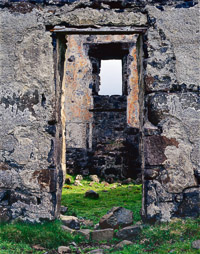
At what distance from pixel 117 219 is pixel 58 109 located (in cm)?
145

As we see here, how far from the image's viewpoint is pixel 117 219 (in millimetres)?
3576

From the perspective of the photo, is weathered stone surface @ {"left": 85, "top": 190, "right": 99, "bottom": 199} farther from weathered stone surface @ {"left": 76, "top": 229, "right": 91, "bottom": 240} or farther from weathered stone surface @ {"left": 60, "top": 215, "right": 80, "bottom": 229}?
weathered stone surface @ {"left": 76, "top": 229, "right": 91, "bottom": 240}

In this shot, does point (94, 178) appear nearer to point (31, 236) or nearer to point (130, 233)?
point (130, 233)

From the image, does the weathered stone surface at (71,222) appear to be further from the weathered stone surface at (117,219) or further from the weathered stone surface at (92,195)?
the weathered stone surface at (92,195)

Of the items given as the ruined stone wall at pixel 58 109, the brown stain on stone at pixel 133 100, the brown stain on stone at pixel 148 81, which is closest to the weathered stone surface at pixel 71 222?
the ruined stone wall at pixel 58 109

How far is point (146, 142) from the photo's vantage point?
133 inches

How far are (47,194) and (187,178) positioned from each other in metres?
1.52

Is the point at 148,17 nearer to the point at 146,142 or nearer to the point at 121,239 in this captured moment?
the point at 146,142

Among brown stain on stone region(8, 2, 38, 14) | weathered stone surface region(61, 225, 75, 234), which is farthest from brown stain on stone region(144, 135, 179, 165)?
brown stain on stone region(8, 2, 38, 14)

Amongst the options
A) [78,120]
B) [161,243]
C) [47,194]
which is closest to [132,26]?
[47,194]

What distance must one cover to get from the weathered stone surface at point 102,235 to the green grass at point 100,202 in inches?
21.6

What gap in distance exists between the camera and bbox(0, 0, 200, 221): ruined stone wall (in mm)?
3324

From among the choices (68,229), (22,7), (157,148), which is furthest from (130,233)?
(22,7)

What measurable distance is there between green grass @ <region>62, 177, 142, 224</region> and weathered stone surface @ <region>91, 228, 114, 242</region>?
548 mm
